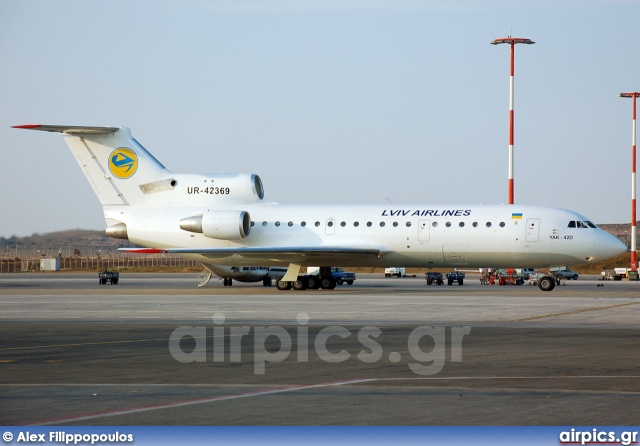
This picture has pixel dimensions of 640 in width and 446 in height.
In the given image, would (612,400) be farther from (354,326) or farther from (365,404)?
(354,326)

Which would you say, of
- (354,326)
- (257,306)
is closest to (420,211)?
(257,306)

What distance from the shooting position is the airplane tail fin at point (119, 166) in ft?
159

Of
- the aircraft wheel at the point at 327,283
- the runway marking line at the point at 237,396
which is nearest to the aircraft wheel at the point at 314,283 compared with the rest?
the aircraft wheel at the point at 327,283

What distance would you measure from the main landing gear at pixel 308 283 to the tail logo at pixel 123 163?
385 inches

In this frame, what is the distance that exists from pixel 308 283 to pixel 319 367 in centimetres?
3284

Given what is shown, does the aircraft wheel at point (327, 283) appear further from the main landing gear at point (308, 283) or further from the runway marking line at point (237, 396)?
the runway marking line at point (237, 396)

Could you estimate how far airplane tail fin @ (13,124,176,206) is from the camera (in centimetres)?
4853

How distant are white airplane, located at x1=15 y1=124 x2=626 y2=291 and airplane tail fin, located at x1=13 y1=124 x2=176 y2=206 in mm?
53

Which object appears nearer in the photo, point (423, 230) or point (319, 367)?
point (319, 367)

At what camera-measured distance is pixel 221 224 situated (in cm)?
4647

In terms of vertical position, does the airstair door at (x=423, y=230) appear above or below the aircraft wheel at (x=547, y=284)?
above

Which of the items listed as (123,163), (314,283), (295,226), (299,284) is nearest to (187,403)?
(299,284)

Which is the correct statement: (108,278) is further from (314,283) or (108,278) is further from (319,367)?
(319,367)

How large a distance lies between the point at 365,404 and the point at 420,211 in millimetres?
34316
